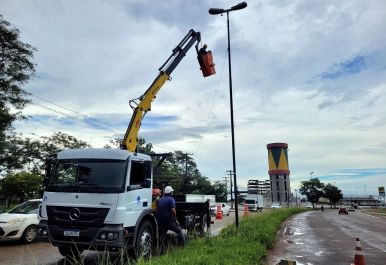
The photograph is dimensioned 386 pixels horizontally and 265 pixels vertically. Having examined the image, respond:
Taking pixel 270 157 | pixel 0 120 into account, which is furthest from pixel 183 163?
pixel 0 120

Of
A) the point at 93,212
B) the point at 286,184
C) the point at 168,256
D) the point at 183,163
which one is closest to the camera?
the point at 168,256

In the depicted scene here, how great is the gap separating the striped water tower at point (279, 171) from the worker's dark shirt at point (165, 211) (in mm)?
131849

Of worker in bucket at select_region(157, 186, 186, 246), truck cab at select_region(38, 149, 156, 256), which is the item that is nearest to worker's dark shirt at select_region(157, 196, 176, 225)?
worker in bucket at select_region(157, 186, 186, 246)

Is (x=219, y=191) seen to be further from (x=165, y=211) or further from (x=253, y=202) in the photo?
(x=165, y=211)

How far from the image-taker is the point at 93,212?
28.5ft

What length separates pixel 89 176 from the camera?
9.08 metres

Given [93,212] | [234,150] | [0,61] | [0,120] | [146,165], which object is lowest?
[93,212]

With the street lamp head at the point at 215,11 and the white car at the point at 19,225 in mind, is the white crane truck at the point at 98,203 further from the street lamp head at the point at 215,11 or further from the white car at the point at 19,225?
the street lamp head at the point at 215,11

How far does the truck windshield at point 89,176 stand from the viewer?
29.1 ft

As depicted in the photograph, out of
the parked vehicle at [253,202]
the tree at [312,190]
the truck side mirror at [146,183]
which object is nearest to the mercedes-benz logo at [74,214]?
the truck side mirror at [146,183]

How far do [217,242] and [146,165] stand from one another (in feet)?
9.24

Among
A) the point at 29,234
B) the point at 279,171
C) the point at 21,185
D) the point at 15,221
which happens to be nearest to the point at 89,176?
the point at 15,221

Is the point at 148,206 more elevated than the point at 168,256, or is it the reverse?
the point at 148,206

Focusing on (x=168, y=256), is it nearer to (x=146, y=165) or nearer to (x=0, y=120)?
(x=146, y=165)
